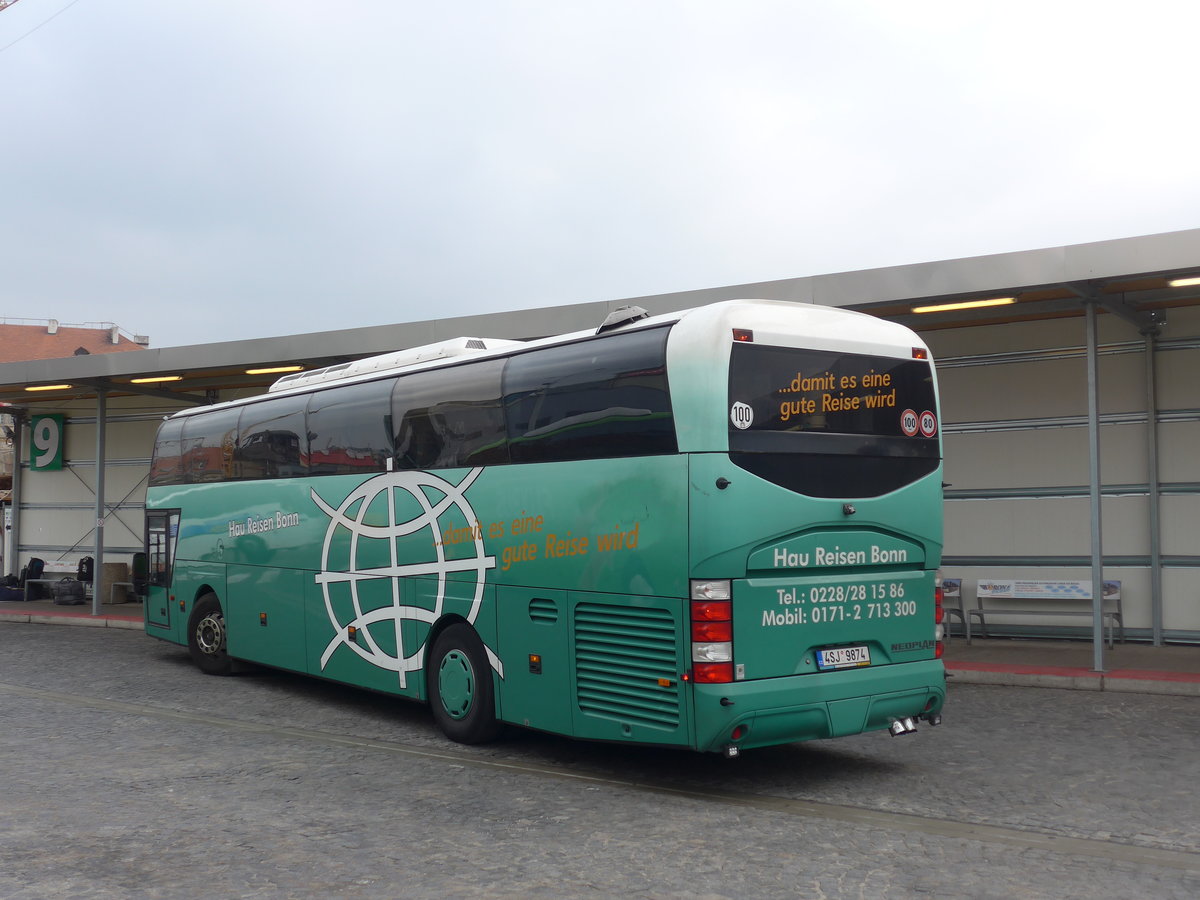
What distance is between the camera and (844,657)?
7.62 m

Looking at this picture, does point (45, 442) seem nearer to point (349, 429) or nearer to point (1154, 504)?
point (349, 429)

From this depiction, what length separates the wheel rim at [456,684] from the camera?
9227mm

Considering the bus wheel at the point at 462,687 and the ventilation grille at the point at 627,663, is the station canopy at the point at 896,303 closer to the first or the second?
the bus wheel at the point at 462,687

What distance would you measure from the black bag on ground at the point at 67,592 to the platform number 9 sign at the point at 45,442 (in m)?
3.26

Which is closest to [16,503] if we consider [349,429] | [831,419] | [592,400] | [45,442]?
[45,442]

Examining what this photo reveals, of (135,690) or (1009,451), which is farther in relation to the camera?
(1009,451)

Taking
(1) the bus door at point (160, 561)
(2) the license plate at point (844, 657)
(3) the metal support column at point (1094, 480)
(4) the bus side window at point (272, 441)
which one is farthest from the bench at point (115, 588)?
(2) the license plate at point (844, 657)

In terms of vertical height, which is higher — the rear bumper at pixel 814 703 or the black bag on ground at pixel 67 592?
the rear bumper at pixel 814 703

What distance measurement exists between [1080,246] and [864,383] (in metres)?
4.36

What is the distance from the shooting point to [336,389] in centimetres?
1122

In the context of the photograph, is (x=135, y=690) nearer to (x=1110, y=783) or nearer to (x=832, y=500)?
(x=832, y=500)

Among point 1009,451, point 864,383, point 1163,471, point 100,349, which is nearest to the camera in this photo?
point 864,383

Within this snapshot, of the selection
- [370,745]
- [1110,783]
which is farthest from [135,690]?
[1110,783]

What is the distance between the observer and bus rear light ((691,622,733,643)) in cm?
707
